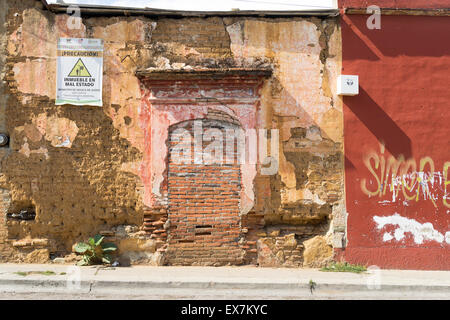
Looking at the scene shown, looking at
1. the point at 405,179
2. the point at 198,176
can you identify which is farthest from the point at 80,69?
the point at 405,179

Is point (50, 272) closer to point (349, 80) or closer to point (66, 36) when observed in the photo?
point (66, 36)

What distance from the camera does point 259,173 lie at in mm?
7777

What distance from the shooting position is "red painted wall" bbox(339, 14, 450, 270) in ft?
25.5

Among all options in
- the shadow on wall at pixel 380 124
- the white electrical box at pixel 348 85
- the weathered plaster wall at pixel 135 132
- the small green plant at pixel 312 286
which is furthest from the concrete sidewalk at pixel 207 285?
the white electrical box at pixel 348 85

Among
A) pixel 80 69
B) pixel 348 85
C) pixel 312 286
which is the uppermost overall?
pixel 80 69

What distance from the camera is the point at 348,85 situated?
310 inches

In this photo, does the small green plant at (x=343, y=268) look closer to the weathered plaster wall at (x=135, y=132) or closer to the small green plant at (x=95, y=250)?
the weathered plaster wall at (x=135, y=132)

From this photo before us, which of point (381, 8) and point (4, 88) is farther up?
point (381, 8)

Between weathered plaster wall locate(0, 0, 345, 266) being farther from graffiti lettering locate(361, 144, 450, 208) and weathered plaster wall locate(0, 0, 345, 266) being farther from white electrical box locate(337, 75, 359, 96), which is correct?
graffiti lettering locate(361, 144, 450, 208)

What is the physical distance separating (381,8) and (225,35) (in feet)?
8.70

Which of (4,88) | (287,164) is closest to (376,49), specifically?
(287,164)

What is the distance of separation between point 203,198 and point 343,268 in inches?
97.1

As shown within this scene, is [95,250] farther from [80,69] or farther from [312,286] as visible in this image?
[312,286]

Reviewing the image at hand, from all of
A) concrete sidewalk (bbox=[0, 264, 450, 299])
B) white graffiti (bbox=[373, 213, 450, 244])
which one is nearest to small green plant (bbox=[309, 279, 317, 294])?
concrete sidewalk (bbox=[0, 264, 450, 299])
